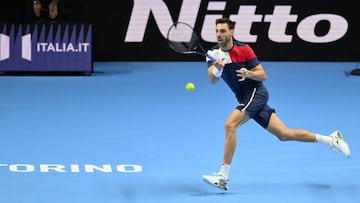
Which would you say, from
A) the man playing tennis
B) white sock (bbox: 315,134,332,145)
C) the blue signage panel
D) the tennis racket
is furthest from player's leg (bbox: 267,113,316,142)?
the blue signage panel

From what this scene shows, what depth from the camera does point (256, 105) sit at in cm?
990

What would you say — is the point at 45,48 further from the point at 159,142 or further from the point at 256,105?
the point at 256,105

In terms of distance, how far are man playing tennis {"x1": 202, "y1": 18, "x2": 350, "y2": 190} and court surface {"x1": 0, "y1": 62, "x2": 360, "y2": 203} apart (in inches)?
18.8

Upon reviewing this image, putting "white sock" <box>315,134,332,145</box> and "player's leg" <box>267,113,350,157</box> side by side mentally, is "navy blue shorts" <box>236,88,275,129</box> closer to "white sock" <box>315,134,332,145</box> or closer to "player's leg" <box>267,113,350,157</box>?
"player's leg" <box>267,113,350,157</box>

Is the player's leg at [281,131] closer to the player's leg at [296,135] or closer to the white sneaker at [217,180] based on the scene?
the player's leg at [296,135]

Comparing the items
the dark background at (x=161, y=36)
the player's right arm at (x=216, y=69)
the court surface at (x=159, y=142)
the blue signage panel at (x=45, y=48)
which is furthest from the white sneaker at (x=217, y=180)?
the dark background at (x=161, y=36)

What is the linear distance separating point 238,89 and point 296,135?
33.7 inches

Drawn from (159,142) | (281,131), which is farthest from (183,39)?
(159,142)

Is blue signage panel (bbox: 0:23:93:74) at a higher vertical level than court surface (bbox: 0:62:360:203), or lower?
higher

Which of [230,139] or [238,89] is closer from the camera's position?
[230,139]

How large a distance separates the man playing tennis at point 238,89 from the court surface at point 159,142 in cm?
48

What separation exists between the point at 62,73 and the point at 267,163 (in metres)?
8.65

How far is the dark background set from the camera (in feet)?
68.3

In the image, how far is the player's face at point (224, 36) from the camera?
968 centimetres
